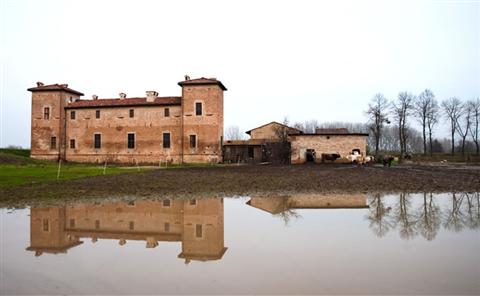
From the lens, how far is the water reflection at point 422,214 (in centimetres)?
634

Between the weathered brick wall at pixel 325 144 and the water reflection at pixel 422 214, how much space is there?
29281 mm

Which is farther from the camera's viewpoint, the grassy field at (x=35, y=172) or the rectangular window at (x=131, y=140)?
the rectangular window at (x=131, y=140)

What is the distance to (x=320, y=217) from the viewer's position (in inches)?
300

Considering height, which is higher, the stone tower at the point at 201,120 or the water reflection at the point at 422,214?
the stone tower at the point at 201,120

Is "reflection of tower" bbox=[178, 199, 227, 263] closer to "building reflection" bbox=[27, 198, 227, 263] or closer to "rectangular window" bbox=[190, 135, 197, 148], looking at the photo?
"building reflection" bbox=[27, 198, 227, 263]

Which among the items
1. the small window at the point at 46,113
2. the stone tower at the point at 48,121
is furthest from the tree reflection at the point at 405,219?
the small window at the point at 46,113

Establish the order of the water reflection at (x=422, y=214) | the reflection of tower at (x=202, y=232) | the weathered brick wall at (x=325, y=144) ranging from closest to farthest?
the reflection of tower at (x=202, y=232), the water reflection at (x=422, y=214), the weathered brick wall at (x=325, y=144)

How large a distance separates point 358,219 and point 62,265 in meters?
5.49

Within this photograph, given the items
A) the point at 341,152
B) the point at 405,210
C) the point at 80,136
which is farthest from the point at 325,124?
the point at 405,210

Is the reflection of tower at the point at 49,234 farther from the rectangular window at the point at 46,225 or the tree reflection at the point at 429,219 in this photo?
the tree reflection at the point at 429,219

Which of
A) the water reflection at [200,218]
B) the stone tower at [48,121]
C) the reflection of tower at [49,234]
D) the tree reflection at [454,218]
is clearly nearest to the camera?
the reflection of tower at [49,234]

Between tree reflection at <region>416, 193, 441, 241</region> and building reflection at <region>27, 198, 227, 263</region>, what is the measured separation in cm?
349

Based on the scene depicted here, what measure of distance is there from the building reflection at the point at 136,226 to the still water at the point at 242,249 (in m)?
0.02

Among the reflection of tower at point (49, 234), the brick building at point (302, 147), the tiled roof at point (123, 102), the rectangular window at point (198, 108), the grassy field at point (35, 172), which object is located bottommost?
the reflection of tower at point (49, 234)
